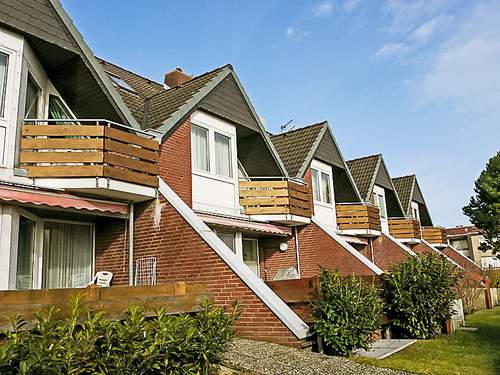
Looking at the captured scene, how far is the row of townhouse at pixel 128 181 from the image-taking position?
37.6ft

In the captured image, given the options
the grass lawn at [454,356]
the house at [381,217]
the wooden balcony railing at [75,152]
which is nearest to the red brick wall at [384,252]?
the house at [381,217]

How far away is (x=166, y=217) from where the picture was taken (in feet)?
43.2

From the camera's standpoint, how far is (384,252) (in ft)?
99.1

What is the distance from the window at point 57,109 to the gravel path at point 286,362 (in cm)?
930

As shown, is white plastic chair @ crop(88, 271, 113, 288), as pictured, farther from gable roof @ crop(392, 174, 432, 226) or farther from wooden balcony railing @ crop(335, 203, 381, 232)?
gable roof @ crop(392, 174, 432, 226)

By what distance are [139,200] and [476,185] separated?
41.5 metres

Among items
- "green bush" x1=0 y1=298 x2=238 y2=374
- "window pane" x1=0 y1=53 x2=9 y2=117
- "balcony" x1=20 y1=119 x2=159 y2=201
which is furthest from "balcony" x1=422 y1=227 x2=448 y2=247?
"window pane" x1=0 y1=53 x2=9 y2=117

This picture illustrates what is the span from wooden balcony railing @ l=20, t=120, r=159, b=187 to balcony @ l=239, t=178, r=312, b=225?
23.0 ft

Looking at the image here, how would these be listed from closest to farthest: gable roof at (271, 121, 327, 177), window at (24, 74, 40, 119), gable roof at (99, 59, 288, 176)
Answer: window at (24, 74, 40, 119)
gable roof at (99, 59, 288, 176)
gable roof at (271, 121, 327, 177)

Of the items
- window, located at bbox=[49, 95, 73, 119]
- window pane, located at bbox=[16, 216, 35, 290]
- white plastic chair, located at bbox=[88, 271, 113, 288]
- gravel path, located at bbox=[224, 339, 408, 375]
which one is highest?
window, located at bbox=[49, 95, 73, 119]

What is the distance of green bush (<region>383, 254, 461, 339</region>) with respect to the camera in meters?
14.9

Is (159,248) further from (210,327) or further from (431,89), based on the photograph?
(431,89)

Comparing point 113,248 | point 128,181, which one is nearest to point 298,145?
point 113,248

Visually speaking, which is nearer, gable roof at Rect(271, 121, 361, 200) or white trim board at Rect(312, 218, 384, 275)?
white trim board at Rect(312, 218, 384, 275)
